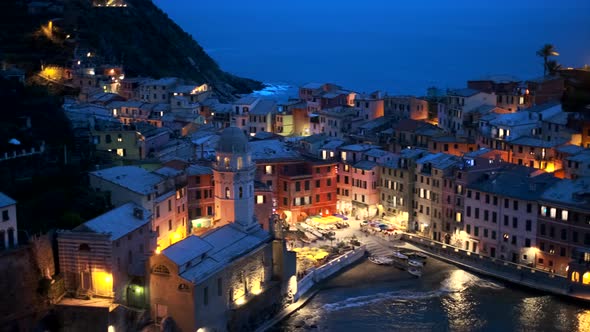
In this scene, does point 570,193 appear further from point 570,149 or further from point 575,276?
point 570,149

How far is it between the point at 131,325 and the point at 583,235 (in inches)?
870

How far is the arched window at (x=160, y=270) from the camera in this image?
3341 centimetres

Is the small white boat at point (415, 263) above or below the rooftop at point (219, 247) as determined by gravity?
below

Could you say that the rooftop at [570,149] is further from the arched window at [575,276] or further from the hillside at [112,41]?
the hillside at [112,41]

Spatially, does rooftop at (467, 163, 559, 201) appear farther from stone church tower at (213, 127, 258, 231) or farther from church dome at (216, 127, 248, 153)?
church dome at (216, 127, 248, 153)

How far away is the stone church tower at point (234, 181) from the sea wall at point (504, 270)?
11011 mm

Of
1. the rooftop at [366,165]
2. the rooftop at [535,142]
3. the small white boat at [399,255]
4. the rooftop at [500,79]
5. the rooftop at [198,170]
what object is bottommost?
the small white boat at [399,255]

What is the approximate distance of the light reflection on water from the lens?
37781 millimetres

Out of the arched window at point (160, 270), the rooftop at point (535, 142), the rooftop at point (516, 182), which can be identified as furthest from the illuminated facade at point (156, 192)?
the rooftop at point (535, 142)

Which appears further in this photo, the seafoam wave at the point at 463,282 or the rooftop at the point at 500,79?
the rooftop at the point at 500,79

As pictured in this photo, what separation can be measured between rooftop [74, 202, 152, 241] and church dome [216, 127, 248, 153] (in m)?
5.43

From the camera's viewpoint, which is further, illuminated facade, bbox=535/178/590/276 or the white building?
illuminated facade, bbox=535/178/590/276

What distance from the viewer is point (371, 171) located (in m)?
51.8

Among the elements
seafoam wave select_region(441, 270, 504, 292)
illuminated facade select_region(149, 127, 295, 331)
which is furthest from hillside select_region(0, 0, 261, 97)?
seafoam wave select_region(441, 270, 504, 292)
